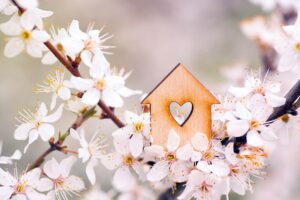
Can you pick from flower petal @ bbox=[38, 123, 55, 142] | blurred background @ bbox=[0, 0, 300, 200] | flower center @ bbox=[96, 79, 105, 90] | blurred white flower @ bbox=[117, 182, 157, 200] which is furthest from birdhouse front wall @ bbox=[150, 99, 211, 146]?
blurred background @ bbox=[0, 0, 300, 200]

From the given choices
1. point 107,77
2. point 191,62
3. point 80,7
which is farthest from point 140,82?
point 107,77

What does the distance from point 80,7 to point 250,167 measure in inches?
151

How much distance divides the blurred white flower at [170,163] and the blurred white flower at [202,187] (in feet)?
0.07

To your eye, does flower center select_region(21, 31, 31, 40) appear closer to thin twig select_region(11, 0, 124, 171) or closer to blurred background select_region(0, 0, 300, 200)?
thin twig select_region(11, 0, 124, 171)

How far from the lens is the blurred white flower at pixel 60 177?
Answer: 1.08m

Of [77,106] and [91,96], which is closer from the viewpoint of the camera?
[91,96]

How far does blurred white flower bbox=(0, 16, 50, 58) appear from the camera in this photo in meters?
1.01

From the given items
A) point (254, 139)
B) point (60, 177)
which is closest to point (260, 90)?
point (254, 139)

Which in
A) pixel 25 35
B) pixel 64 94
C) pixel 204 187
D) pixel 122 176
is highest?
pixel 25 35

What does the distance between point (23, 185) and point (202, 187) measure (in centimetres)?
34

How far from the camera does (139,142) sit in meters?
1.04

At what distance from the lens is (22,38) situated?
106 cm

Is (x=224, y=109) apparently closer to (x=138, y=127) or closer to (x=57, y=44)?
(x=138, y=127)

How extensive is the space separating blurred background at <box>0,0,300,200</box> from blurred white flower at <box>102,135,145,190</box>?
7.77ft
